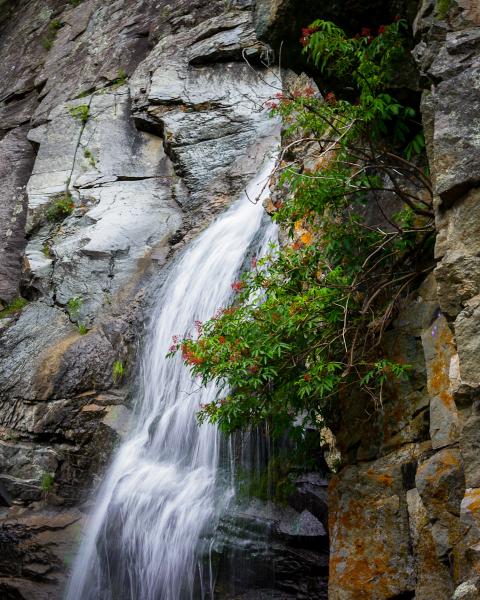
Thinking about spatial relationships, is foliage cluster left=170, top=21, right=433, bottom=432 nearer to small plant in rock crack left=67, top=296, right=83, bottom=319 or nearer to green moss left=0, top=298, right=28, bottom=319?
small plant in rock crack left=67, top=296, right=83, bottom=319

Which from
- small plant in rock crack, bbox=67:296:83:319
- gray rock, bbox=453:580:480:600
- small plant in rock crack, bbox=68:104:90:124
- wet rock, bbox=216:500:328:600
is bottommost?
wet rock, bbox=216:500:328:600

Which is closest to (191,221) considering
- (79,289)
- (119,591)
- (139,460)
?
(79,289)

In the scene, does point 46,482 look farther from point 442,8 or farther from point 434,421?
point 442,8

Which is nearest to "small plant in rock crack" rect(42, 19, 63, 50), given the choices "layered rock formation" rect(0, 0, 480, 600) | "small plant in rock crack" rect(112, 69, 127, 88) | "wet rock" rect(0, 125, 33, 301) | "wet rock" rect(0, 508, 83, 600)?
"layered rock formation" rect(0, 0, 480, 600)

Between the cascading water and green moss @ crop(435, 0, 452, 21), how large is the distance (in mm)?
1739

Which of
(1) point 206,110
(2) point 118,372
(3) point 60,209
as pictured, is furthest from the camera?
(1) point 206,110

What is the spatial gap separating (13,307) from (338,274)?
8.71 metres

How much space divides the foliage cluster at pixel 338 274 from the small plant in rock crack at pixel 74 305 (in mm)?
6001

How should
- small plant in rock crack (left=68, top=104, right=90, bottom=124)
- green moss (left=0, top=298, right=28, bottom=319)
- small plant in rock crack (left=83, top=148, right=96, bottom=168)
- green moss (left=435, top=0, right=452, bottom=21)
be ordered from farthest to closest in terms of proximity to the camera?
1. small plant in rock crack (left=68, top=104, right=90, bottom=124)
2. small plant in rock crack (left=83, top=148, right=96, bottom=168)
3. green moss (left=0, top=298, right=28, bottom=319)
4. green moss (left=435, top=0, right=452, bottom=21)

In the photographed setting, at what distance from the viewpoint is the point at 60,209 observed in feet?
41.5

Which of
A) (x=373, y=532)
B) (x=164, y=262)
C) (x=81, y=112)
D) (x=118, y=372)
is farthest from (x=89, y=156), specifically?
(x=373, y=532)

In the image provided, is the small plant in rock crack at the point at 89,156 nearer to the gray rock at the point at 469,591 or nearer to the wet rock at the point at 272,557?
the wet rock at the point at 272,557

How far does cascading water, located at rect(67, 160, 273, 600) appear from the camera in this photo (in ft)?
20.4

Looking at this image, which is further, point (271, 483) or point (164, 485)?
point (164, 485)
